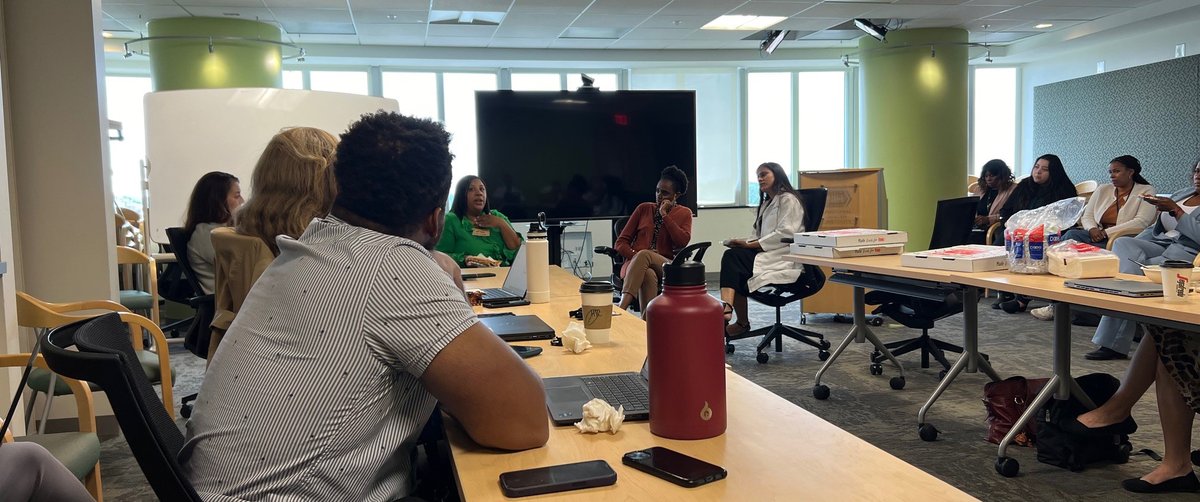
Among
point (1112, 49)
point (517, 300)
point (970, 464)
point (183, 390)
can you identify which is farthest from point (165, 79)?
point (1112, 49)

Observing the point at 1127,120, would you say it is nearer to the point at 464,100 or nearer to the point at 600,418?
the point at 464,100

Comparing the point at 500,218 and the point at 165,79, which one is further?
the point at 165,79

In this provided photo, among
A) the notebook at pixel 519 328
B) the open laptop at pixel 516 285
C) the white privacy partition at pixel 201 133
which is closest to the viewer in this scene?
the notebook at pixel 519 328

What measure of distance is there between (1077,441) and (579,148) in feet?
12.7

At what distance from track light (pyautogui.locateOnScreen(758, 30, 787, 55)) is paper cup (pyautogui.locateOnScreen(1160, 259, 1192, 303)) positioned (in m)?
6.04

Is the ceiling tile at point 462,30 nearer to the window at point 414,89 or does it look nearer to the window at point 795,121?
the window at point 414,89

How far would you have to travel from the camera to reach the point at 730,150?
30.9 ft

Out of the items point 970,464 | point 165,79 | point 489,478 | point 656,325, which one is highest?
point 165,79

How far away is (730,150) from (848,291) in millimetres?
3809

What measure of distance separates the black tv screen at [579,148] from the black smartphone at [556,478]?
467 centimetres

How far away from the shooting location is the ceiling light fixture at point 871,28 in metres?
7.47

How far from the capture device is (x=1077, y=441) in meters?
2.78

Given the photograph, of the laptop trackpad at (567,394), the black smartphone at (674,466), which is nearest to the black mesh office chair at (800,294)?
the laptop trackpad at (567,394)

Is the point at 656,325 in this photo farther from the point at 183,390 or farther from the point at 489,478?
the point at 183,390
